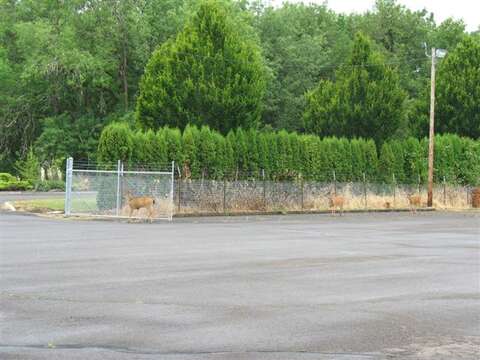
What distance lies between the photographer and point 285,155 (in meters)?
36.1

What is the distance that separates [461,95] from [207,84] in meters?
20.0

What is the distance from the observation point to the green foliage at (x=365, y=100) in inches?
1704

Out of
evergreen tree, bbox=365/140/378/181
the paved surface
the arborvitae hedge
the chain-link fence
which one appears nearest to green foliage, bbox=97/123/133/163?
the arborvitae hedge

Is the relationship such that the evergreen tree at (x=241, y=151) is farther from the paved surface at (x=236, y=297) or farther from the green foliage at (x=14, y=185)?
the green foliage at (x=14, y=185)

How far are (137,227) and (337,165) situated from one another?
52.5 feet

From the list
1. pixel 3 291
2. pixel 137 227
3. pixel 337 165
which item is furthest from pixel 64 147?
pixel 3 291

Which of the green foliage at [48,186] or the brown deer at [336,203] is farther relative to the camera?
the green foliage at [48,186]

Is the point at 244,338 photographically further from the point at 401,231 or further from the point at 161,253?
the point at 401,231

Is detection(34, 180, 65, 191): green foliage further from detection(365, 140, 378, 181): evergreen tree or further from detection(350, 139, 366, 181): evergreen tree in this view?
detection(365, 140, 378, 181): evergreen tree

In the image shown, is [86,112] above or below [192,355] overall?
above

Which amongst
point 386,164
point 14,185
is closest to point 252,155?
point 386,164

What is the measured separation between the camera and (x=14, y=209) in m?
32.0

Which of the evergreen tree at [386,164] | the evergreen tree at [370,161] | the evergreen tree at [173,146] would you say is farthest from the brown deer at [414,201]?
the evergreen tree at [173,146]

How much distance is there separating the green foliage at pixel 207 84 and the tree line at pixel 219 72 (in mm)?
59
